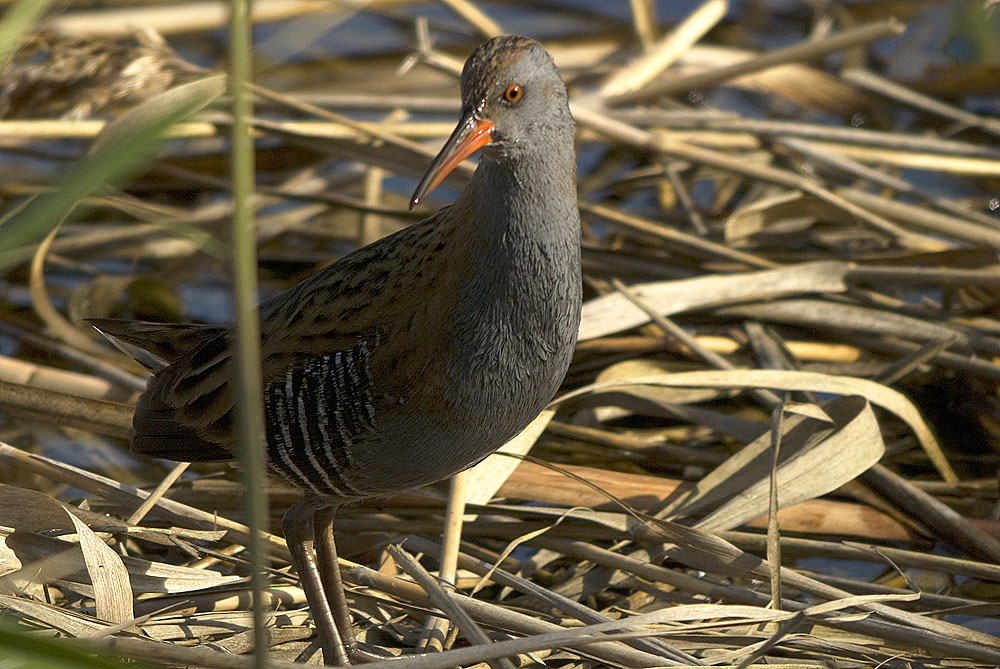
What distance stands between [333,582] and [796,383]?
1.33 m

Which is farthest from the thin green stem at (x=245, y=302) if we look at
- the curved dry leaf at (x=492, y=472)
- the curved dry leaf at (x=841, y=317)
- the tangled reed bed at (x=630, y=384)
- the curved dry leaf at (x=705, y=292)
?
the curved dry leaf at (x=841, y=317)

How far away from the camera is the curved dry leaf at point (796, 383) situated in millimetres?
3109

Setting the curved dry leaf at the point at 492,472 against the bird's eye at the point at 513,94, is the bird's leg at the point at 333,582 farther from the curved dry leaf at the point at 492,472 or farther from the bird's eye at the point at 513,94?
the bird's eye at the point at 513,94

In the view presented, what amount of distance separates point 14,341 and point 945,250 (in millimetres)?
3145

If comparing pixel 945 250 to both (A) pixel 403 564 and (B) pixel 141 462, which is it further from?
(B) pixel 141 462

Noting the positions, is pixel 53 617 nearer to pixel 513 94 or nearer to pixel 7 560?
pixel 7 560

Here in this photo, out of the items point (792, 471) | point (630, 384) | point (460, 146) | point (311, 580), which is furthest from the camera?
point (630, 384)

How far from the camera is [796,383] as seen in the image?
10.3ft

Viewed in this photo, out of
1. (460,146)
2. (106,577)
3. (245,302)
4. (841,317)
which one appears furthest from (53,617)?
(841,317)

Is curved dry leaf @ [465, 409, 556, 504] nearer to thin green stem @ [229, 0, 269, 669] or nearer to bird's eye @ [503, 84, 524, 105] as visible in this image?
bird's eye @ [503, 84, 524, 105]

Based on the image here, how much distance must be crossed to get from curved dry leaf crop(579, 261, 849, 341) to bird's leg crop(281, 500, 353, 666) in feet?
3.84

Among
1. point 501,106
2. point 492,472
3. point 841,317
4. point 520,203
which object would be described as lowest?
point 492,472

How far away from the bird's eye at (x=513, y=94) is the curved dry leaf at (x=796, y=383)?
116 cm

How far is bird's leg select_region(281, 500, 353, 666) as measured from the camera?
2.65m
